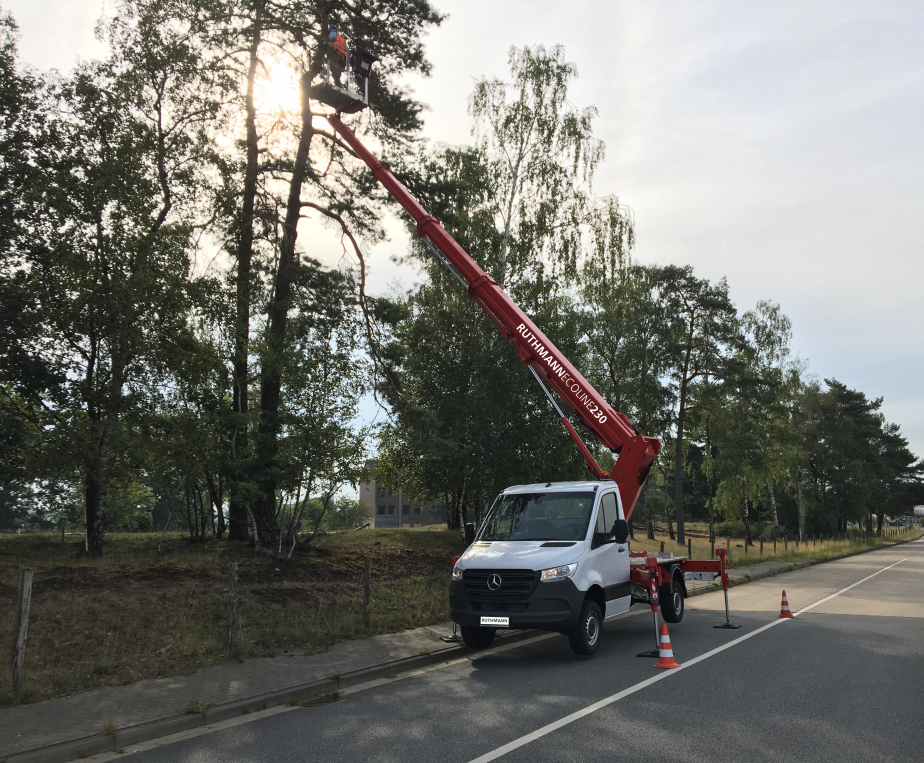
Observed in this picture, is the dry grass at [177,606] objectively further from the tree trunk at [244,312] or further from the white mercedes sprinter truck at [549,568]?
the white mercedes sprinter truck at [549,568]

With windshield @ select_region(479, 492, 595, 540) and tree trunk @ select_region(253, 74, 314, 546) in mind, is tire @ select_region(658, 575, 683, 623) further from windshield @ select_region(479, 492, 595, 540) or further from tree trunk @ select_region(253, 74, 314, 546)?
tree trunk @ select_region(253, 74, 314, 546)

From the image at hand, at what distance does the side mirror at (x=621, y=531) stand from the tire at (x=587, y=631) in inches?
41.6

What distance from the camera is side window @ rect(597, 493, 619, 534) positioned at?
10.6m

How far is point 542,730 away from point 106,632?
22.0ft

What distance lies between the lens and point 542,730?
20.4 ft

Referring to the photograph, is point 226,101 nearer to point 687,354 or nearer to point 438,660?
point 438,660

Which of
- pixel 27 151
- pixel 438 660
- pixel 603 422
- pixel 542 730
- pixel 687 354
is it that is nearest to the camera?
pixel 542 730

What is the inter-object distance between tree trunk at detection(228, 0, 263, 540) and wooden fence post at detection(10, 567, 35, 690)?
28.6 feet

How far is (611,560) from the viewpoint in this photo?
34.4 ft

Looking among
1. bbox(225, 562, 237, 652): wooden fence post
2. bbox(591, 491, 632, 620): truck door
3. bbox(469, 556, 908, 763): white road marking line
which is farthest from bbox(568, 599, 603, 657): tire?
bbox(225, 562, 237, 652): wooden fence post

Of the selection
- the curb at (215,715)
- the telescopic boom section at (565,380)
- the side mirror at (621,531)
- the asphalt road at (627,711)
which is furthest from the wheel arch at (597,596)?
the telescopic boom section at (565,380)

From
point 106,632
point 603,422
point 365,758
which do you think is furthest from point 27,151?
point 365,758

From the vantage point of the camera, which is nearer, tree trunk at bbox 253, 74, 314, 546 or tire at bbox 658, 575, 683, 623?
tire at bbox 658, 575, 683, 623

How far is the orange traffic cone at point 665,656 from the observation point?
8866 mm
